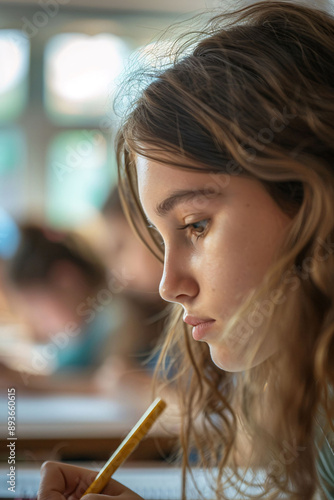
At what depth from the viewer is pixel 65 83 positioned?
217 cm

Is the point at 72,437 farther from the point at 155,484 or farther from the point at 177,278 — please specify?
the point at 177,278

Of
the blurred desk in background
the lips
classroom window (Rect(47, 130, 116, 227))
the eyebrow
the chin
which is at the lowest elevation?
the blurred desk in background

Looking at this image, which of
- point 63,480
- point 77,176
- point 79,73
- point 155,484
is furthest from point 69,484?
point 79,73

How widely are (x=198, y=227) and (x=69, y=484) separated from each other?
289mm

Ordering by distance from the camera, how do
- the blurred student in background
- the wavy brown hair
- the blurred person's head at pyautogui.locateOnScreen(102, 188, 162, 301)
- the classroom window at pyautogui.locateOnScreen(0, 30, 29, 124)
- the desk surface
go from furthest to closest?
the classroom window at pyautogui.locateOnScreen(0, 30, 29, 124), the blurred student in background, the blurred person's head at pyautogui.locateOnScreen(102, 188, 162, 301), the desk surface, the wavy brown hair

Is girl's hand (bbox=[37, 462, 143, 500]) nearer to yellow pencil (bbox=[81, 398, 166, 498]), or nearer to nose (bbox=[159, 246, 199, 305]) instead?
yellow pencil (bbox=[81, 398, 166, 498])

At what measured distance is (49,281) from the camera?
1.87 m

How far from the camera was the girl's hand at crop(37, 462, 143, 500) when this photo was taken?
0.56m

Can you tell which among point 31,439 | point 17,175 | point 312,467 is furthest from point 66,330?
point 312,467

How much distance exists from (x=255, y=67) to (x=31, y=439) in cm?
80

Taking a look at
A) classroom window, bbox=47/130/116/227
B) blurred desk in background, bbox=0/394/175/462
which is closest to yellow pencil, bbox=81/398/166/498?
blurred desk in background, bbox=0/394/175/462

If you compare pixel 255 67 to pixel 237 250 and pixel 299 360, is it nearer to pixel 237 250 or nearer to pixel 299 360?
pixel 237 250

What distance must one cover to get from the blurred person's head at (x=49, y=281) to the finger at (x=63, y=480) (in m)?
1.25

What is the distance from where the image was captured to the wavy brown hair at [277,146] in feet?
1.66
